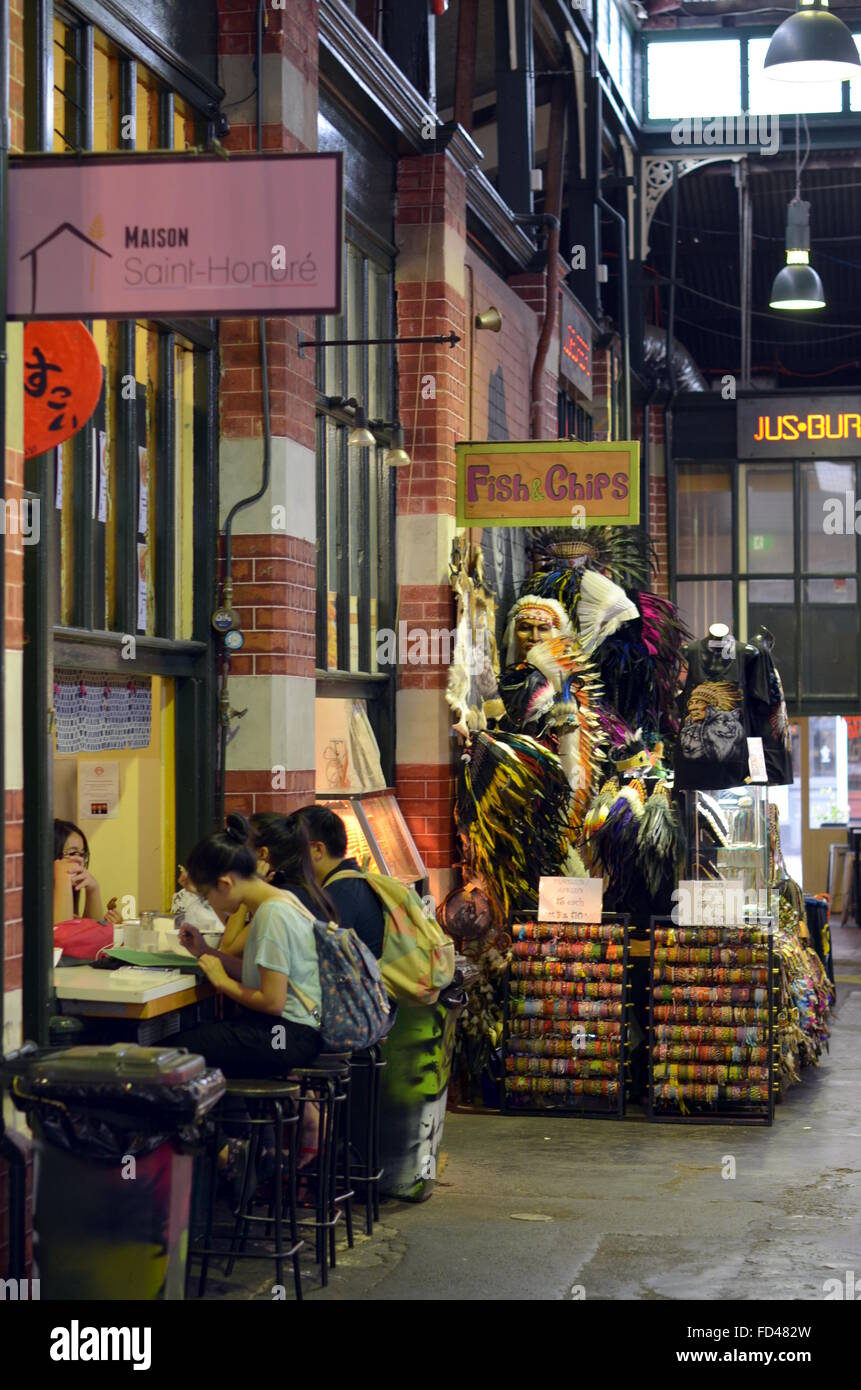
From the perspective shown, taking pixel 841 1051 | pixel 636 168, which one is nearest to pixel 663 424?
pixel 636 168

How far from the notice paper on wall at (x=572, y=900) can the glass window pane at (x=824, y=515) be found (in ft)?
34.6

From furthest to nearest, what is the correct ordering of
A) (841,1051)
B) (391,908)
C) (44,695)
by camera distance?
(841,1051), (391,908), (44,695)

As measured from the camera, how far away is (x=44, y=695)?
5.79 m

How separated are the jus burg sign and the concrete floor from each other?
3.27 meters

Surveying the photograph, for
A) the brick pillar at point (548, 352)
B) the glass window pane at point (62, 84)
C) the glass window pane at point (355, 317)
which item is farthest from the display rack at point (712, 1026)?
the brick pillar at point (548, 352)

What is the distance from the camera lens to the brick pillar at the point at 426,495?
10.3m

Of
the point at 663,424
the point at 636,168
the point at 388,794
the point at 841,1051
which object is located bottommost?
the point at 841,1051

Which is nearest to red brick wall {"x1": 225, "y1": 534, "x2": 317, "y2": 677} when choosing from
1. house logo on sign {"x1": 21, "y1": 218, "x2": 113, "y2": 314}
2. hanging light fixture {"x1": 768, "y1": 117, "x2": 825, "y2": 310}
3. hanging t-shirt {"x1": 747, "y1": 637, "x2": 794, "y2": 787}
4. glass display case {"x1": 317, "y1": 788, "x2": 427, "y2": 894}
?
glass display case {"x1": 317, "y1": 788, "x2": 427, "y2": 894}

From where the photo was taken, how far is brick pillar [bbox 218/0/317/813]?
25.6 ft

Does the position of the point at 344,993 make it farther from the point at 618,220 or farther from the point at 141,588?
the point at 618,220

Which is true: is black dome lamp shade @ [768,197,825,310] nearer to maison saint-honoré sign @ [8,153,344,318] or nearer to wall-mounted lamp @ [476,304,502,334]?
wall-mounted lamp @ [476,304,502,334]

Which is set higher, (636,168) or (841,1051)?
(636,168)
